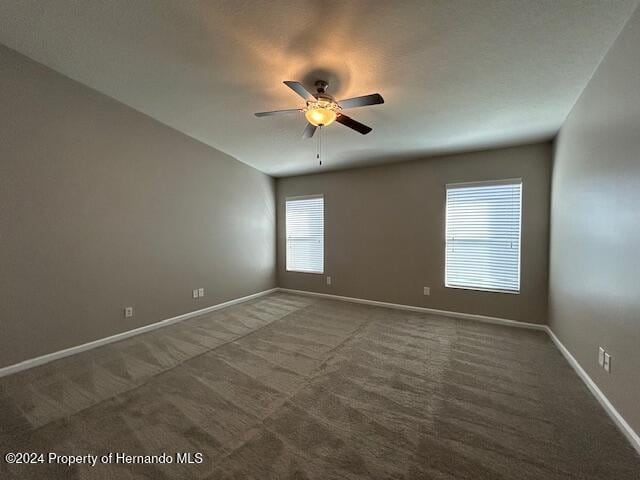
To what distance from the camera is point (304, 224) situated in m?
5.41

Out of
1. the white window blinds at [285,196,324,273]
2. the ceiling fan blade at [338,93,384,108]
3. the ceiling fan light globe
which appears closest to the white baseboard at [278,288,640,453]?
the white window blinds at [285,196,324,273]

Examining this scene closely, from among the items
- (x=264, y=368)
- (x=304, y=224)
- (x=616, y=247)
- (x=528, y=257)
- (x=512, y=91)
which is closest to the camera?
(x=616, y=247)

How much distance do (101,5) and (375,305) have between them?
473 cm

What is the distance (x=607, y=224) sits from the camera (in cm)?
189

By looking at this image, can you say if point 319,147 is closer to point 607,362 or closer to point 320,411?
point 320,411

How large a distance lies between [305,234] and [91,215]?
3.41 metres

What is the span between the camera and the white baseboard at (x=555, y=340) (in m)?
1.64

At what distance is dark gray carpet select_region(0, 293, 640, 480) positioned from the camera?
1.43 m

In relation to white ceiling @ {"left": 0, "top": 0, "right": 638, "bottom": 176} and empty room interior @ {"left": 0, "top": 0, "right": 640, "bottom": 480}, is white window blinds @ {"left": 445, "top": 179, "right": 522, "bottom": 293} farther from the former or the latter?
white ceiling @ {"left": 0, "top": 0, "right": 638, "bottom": 176}

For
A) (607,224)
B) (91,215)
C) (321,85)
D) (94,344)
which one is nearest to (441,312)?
(607,224)

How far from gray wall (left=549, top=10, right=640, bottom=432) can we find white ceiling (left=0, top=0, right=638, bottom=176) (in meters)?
0.25

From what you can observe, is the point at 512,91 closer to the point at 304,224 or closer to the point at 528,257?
the point at 528,257

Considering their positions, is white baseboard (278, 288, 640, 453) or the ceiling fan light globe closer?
white baseboard (278, 288, 640, 453)

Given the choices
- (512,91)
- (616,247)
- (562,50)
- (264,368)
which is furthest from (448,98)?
(264,368)
